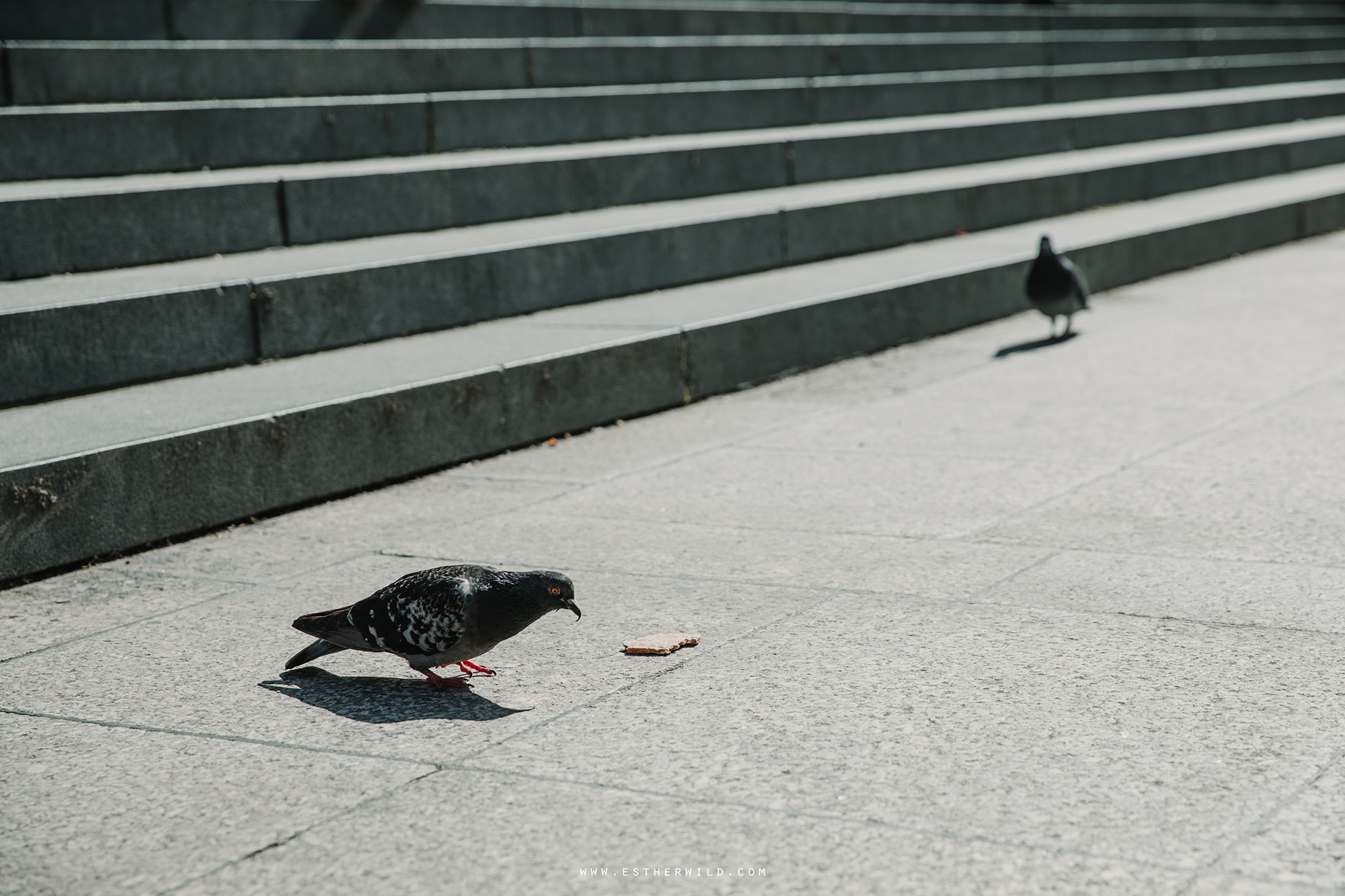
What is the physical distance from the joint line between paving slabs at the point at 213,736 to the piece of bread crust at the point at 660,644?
2.64ft

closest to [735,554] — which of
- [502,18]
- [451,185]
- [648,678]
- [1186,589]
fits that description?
[648,678]

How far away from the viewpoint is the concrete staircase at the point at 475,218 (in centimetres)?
588

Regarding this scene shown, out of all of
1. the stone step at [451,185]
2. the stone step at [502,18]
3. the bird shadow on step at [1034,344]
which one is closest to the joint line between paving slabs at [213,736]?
the stone step at [451,185]

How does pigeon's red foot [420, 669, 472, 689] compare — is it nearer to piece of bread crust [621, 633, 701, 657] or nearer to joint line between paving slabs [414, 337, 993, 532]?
piece of bread crust [621, 633, 701, 657]

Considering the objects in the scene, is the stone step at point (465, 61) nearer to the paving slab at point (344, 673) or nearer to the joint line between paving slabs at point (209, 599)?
the joint line between paving slabs at point (209, 599)

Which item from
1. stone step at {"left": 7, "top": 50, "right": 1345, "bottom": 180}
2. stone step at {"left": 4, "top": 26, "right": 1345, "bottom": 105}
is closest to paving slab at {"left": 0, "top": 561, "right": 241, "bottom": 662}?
stone step at {"left": 7, "top": 50, "right": 1345, "bottom": 180}

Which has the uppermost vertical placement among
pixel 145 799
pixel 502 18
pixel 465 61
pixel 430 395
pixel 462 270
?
pixel 502 18

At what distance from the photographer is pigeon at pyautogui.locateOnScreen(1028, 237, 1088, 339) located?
855 centimetres

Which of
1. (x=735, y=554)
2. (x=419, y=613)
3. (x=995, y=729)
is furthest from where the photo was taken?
(x=735, y=554)

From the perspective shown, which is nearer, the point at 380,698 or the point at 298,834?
the point at 298,834

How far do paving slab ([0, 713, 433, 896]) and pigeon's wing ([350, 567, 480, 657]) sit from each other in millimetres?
366

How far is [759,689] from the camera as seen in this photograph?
12.1 ft

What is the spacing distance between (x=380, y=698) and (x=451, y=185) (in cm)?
543

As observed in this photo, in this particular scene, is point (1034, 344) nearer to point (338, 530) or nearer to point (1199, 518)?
point (1199, 518)
